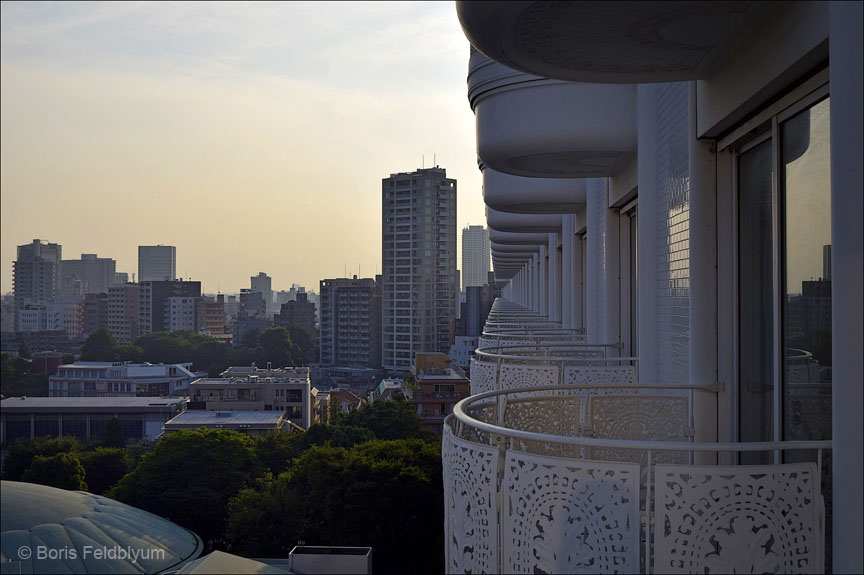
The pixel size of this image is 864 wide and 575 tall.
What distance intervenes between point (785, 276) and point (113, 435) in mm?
52766

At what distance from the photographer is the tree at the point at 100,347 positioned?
82.7 meters

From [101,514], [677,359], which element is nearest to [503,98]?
[677,359]

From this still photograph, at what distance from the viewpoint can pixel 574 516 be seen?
3.26 metres

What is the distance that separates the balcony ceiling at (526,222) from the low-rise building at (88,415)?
32.7 meters

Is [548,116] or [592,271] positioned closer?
[548,116]

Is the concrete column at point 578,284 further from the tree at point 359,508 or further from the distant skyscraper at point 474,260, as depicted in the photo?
the distant skyscraper at point 474,260

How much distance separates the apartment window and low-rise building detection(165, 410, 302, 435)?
4719 cm

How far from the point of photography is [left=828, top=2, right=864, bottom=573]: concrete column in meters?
2.71

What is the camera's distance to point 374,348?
116500mm

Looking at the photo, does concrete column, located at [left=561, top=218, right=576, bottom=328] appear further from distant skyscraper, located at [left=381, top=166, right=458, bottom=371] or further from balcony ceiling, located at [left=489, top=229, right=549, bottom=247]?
distant skyscraper, located at [left=381, top=166, right=458, bottom=371]

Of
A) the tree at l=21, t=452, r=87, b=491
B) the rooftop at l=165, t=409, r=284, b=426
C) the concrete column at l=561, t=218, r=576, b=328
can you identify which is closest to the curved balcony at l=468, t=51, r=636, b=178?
the concrete column at l=561, t=218, r=576, b=328

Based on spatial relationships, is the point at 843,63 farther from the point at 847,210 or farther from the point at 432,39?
the point at 432,39

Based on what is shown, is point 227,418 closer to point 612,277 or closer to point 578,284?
point 578,284

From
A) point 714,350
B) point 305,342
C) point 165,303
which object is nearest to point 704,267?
point 714,350
